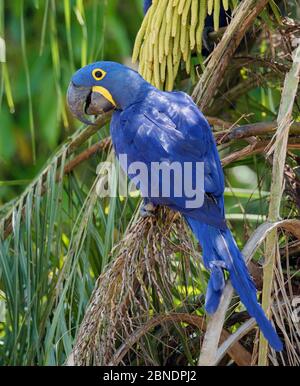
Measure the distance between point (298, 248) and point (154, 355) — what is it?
1.22 feet

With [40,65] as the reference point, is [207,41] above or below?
above

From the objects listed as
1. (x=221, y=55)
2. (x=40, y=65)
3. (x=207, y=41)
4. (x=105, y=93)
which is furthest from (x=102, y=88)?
(x=40, y=65)

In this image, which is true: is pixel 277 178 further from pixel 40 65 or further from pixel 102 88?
pixel 40 65

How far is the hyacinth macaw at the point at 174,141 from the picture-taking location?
150 centimetres

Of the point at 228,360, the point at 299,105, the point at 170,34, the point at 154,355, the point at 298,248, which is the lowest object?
the point at 228,360

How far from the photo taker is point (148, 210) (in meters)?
1.76

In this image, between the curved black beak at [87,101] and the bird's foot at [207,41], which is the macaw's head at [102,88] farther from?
the bird's foot at [207,41]

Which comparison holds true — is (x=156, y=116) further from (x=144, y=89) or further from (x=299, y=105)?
(x=299, y=105)

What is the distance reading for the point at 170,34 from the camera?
1.87 metres

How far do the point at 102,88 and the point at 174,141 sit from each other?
27cm

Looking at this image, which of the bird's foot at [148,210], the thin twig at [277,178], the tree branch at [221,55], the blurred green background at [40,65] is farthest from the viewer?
the blurred green background at [40,65]

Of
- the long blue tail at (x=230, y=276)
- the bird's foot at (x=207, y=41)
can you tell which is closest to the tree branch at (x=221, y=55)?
the long blue tail at (x=230, y=276)

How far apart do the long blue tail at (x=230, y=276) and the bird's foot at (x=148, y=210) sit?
0.15 m
